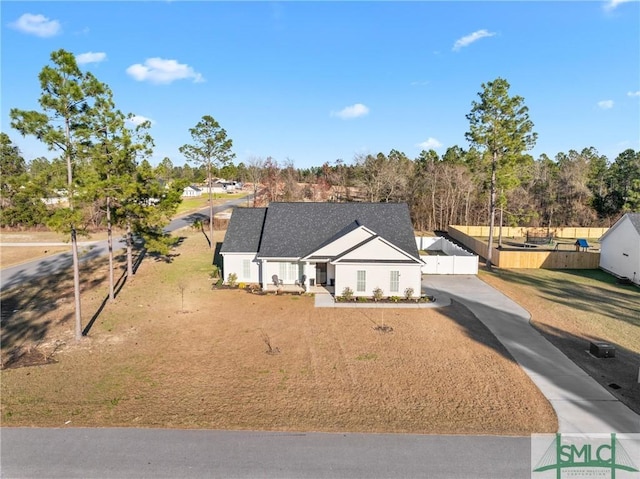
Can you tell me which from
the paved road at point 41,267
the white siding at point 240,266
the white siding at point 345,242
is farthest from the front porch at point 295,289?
the paved road at point 41,267

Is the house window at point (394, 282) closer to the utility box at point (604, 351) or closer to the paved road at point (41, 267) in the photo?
the utility box at point (604, 351)

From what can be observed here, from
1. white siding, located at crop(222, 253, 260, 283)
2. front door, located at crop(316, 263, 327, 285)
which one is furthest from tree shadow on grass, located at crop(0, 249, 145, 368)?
front door, located at crop(316, 263, 327, 285)

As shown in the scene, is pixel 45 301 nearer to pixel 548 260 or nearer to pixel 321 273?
pixel 321 273

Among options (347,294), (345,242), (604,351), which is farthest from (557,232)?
(604,351)

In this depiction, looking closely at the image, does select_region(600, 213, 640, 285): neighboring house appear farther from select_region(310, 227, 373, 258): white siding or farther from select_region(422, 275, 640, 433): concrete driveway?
select_region(310, 227, 373, 258): white siding

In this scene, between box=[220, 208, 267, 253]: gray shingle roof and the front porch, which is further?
box=[220, 208, 267, 253]: gray shingle roof

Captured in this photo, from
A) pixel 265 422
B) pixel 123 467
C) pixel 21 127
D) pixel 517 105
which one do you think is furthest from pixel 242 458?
pixel 517 105

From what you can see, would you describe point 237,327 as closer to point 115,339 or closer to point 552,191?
point 115,339
